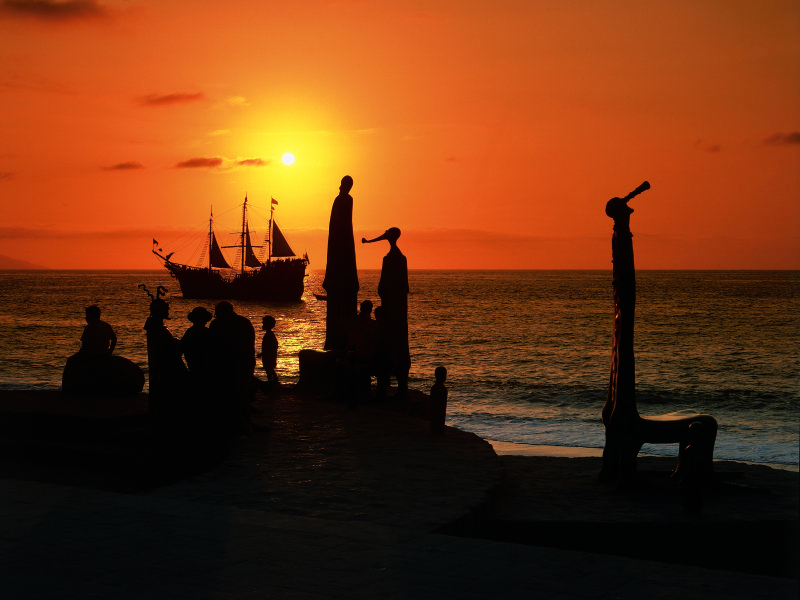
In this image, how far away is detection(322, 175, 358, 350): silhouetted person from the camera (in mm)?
14805

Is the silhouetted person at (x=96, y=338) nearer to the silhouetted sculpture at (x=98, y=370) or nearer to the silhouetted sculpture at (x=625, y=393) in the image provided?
the silhouetted sculpture at (x=98, y=370)

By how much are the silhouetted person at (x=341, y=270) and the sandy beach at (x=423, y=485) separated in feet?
10.9

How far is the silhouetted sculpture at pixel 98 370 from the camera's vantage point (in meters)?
12.9

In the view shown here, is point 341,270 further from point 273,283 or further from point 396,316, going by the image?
point 273,283

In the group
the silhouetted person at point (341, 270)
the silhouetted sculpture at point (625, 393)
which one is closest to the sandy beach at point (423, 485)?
the silhouetted sculpture at point (625, 393)

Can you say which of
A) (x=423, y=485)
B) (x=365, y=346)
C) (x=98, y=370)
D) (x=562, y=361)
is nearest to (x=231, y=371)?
(x=423, y=485)

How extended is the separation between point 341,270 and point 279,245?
106m

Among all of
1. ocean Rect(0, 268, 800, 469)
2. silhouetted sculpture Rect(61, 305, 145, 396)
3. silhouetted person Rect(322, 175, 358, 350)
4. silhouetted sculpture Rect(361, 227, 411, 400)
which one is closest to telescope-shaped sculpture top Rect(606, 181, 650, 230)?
silhouetted sculpture Rect(361, 227, 411, 400)

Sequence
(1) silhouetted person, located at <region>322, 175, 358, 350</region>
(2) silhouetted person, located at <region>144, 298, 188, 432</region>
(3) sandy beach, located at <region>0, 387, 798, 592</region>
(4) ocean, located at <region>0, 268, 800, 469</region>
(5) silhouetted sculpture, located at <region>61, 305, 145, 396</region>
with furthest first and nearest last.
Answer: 1. (4) ocean, located at <region>0, 268, 800, 469</region>
2. (1) silhouetted person, located at <region>322, 175, 358, 350</region>
3. (5) silhouetted sculpture, located at <region>61, 305, 145, 396</region>
4. (2) silhouetted person, located at <region>144, 298, 188, 432</region>
5. (3) sandy beach, located at <region>0, 387, 798, 592</region>

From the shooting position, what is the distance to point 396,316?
44.5 ft

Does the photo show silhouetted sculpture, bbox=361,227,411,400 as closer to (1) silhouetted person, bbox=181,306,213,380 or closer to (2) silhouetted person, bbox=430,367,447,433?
(2) silhouetted person, bbox=430,367,447,433

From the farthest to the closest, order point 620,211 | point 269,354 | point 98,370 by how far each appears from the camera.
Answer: point 269,354 → point 98,370 → point 620,211

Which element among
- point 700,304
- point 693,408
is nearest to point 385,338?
point 693,408

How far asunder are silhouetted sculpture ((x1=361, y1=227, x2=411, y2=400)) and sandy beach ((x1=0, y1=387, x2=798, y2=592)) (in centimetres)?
175
